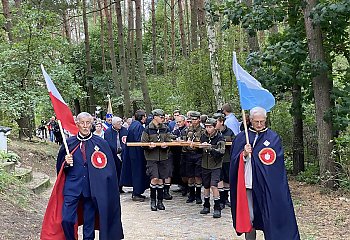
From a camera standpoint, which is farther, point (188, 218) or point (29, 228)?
point (188, 218)

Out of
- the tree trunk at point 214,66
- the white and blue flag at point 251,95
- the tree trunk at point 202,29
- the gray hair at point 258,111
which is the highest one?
the tree trunk at point 202,29

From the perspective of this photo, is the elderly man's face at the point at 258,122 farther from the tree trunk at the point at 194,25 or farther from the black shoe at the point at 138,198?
the tree trunk at the point at 194,25

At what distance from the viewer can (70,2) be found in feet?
111

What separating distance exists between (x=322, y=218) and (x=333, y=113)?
299 cm

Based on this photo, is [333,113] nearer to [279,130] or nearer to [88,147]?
[279,130]

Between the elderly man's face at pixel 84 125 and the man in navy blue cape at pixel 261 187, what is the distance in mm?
1971

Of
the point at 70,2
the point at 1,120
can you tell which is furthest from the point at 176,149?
the point at 70,2

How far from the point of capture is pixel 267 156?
6949 millimetres

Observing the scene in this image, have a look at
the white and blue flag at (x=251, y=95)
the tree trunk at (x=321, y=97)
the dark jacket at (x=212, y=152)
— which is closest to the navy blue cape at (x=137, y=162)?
the dark jacket at (x=212, y=152)

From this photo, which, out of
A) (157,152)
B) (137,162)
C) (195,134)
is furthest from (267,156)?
(137,162)

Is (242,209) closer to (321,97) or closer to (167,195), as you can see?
(167,195)

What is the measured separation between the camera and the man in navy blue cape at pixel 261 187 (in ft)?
22.4

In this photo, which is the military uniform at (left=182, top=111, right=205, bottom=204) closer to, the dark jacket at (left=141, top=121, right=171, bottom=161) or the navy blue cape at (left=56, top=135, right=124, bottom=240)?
the dark jacket at (left=141, top=121, right=171, bottom=161)

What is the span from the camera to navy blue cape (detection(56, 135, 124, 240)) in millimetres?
7113
